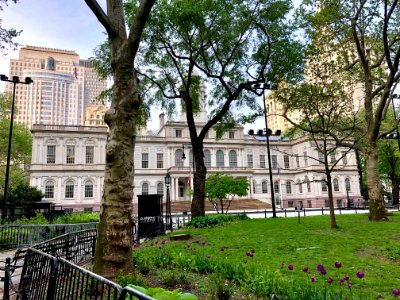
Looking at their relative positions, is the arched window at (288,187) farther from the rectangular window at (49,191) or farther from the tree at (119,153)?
the tree at (119,153)

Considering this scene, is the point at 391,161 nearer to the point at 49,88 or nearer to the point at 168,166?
the point at 168,166

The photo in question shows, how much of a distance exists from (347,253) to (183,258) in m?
4.58

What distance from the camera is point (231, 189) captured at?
27.3m

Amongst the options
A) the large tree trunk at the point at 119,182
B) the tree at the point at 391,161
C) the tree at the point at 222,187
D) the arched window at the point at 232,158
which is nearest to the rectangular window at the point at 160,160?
the arched window at the point at 232,158

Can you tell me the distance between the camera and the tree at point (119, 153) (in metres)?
5.60

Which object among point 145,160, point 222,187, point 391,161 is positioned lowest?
point 222,187

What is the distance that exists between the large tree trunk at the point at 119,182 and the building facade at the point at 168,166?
3457 centimetres

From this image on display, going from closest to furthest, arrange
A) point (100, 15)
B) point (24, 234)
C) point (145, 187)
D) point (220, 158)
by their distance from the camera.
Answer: point (100, 15)
point (24, 234)
point (145, 187)
point (220, 158)

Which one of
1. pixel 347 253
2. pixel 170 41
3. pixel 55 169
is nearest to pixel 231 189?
pixel 170 41

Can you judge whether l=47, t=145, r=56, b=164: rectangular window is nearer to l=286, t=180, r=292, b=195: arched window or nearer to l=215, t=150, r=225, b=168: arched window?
l=215, t=150, r=225, b=168: arched window

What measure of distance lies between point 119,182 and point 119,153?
0.59m

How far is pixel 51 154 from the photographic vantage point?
158ft

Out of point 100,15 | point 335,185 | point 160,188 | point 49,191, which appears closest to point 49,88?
point 49,191

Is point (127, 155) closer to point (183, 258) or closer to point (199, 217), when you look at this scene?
point (183, 258)
